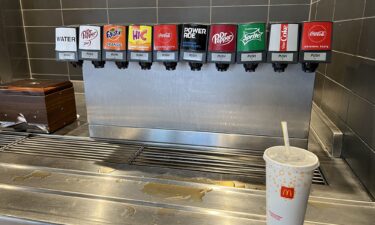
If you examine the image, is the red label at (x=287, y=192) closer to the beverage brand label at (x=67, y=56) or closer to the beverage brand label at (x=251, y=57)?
the beverage brand label at (x=251, y=57)

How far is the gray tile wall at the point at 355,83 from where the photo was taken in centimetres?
67

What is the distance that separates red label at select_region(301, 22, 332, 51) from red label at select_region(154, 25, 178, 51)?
299mm

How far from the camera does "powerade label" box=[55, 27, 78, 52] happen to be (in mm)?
789

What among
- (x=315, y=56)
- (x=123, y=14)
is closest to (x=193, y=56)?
(x=315, y=56)

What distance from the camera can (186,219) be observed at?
56 centimetres

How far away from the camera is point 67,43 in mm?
799

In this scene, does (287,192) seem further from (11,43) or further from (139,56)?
(11,43)

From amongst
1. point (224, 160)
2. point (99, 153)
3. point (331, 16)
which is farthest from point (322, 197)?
point (331, 16)

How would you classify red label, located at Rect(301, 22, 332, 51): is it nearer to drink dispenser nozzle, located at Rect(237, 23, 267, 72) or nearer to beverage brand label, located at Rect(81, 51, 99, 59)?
drink dispenser nozzle, located at Rect(237, 23, 267, 72)

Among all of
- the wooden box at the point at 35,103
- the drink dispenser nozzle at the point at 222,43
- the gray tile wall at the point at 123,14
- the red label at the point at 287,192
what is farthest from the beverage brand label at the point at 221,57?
the gray tile wall at the point at 123,14

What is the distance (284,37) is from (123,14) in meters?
1.12

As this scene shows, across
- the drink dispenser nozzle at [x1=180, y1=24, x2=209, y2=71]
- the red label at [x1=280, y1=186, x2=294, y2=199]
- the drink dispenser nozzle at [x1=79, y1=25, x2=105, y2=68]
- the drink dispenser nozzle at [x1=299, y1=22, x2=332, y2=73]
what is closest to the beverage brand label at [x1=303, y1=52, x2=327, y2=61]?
the drink dispenser nozzle at [x1=299, y1=22, x2=332, y2=73]

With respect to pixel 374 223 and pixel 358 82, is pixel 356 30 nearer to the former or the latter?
pixel 358 82

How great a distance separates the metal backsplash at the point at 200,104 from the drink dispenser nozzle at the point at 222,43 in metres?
0.13
